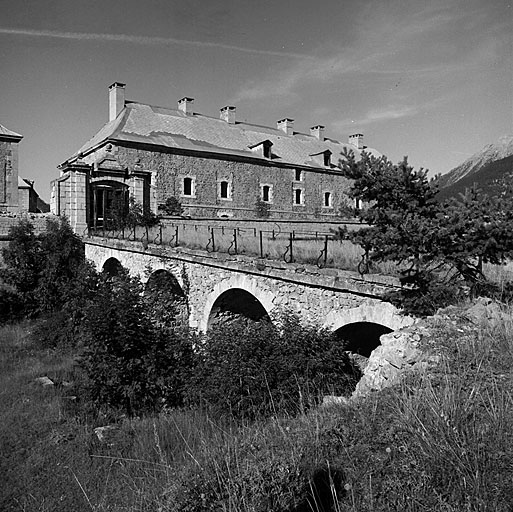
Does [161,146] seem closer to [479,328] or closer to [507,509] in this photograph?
[479,328]

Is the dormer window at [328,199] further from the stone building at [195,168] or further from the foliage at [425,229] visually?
the foliage at [425,229]

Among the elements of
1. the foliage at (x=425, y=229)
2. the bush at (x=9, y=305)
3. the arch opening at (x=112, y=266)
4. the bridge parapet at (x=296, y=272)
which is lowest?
the bush at (x=9, y=305)

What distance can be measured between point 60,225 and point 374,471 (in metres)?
22.7

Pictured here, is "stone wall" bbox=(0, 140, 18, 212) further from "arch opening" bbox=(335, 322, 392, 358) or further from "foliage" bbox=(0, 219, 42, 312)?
"arch opening" bbox=(335, 322, 392, 358)

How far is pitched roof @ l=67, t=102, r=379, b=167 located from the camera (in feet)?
96.6

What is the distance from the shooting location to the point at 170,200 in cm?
2892

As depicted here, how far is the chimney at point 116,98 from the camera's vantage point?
30.9 m

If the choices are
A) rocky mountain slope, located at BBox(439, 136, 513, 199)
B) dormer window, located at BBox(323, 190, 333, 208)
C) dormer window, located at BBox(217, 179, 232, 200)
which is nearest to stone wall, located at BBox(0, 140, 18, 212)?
dormer window, located at BBox(217, 179, 232, 200)

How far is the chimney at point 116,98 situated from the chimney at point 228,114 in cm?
811

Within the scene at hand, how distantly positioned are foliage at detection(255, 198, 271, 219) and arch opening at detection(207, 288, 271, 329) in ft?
68.0

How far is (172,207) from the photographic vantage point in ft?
93.8

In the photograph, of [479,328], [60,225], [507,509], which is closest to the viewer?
[507,509]

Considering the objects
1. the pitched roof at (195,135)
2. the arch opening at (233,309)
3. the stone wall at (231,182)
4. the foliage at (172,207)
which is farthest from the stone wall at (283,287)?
the pitched roof at (195,135)

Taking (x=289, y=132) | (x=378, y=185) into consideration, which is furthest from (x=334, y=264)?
(x=289, y=132)
